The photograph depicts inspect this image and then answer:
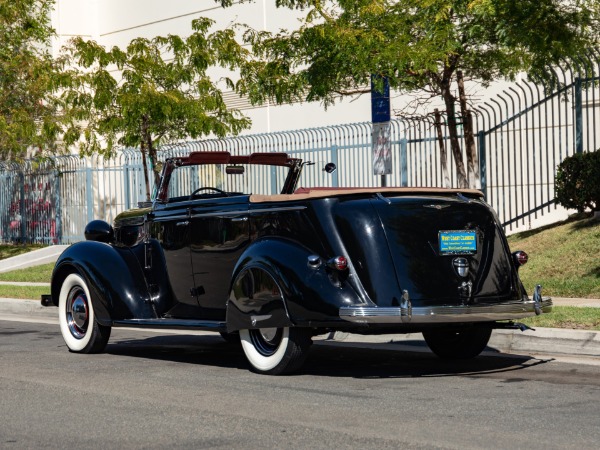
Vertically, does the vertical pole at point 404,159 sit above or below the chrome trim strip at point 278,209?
above

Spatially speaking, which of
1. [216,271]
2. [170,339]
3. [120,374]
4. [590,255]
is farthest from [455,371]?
[590,255]

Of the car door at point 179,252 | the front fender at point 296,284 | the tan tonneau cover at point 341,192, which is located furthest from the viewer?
the car door at point 179,252

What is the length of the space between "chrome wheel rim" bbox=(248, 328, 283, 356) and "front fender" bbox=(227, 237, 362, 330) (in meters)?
0.24

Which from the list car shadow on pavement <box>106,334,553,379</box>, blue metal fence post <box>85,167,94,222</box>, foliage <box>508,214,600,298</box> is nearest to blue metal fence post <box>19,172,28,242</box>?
blue metal fence post <box>85,167,94,222</box>

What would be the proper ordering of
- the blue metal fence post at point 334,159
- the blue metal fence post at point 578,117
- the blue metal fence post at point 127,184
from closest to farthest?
the blue metal fence post at point 578,117
the blue metal fence post at point 334,159
the blue metal fence post at point 127,184

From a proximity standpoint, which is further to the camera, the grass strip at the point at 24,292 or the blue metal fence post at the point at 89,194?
the blue metal fence post at the point at 89,194

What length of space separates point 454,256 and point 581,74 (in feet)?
36.6

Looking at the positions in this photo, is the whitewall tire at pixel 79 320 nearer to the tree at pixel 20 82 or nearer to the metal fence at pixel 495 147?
the metal fence at pixel 495 147

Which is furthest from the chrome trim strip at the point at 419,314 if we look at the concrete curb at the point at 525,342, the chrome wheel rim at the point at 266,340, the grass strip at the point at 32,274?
the grass strip at the point at 32,274

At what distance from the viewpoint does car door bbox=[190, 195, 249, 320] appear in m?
9.83

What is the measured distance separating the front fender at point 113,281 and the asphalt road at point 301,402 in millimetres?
469

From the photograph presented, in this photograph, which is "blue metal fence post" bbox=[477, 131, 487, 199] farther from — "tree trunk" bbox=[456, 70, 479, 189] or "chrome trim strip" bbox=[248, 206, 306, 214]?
"chrome trim strip" bbox=[248, 206, 306, 214]

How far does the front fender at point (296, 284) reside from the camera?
29.0ft

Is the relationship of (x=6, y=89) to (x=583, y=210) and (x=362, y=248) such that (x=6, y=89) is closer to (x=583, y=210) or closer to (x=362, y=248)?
(x=583, y=210)
